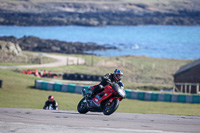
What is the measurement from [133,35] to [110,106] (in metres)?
138

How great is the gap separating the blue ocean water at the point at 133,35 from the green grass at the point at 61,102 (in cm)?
6550

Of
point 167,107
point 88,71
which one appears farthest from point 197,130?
point 88,71

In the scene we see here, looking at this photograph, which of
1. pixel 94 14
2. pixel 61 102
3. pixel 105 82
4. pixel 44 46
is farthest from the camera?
pixel 94 14

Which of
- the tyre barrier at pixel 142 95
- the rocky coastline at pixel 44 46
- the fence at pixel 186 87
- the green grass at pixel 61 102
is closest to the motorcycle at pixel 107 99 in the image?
the green grass at pixel 61 102

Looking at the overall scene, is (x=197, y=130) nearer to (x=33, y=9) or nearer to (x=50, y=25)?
(x=50, y=25)

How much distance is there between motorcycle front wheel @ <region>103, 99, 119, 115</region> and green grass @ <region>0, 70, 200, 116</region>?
991 centimetres

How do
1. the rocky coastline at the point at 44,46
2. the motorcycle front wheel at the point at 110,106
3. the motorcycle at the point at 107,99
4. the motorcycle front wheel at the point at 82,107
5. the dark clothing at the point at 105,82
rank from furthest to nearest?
the rocky coastline at the point at 44,46 → the motorcycle front wheel at the point at 82,107 → the dark clothing at the point at 105,82 → the motorcycle front wheel at the point at 110,106 → the motorcycle at the point at 107,99

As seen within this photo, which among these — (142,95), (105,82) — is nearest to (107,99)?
(105,82)

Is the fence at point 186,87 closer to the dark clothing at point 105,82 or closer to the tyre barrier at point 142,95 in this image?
the tyre barrier at point 142,95

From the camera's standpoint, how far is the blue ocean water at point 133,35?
356 ft

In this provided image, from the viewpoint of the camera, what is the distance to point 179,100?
29906 millimetres

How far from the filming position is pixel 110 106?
13609 mm

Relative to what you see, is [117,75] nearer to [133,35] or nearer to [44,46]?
[44,46]

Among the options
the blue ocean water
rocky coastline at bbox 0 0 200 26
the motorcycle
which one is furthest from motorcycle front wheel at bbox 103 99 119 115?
rocky coastline at bbox 0 0 200 26
